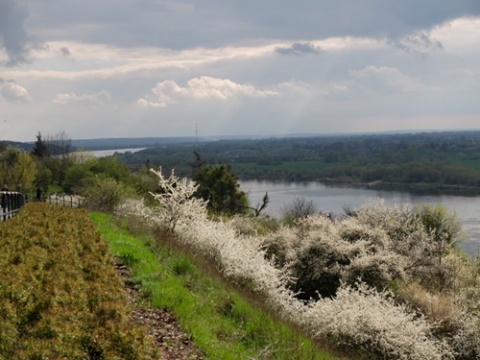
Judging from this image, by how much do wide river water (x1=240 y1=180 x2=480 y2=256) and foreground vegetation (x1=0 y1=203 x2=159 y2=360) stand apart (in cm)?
5642

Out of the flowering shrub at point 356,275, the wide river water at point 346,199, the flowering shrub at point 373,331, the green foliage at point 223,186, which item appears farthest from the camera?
the wide river water at point 346,199

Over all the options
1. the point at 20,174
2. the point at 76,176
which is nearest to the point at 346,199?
the point at 76,176

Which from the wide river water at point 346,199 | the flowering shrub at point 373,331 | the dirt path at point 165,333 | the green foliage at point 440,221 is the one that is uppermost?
the dirt path at point 165,333

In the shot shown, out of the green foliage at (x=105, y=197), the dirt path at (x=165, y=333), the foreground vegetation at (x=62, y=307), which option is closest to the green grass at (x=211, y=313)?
the dirt path at (x=165, y=333)

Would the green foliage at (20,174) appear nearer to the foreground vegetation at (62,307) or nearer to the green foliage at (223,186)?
the green foliage at (223,186)

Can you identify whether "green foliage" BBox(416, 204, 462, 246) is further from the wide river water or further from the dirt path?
the dirt path

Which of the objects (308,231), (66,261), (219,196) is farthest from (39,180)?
(66,261)

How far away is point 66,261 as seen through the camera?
31.3ft

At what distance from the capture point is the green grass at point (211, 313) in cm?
895

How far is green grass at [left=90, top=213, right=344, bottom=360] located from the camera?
895cm

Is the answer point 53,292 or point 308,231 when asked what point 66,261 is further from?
point 308,231

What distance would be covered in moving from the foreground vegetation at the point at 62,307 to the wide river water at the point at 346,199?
5642cm

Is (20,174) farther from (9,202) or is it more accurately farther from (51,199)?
(9,202)

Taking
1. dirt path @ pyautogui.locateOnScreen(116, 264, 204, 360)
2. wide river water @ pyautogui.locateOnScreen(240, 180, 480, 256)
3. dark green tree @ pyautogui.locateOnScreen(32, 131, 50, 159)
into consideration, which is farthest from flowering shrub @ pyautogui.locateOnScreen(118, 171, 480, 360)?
dark green tree @ pyautogui.locateOnScreen(32, 131, 50, 159)
